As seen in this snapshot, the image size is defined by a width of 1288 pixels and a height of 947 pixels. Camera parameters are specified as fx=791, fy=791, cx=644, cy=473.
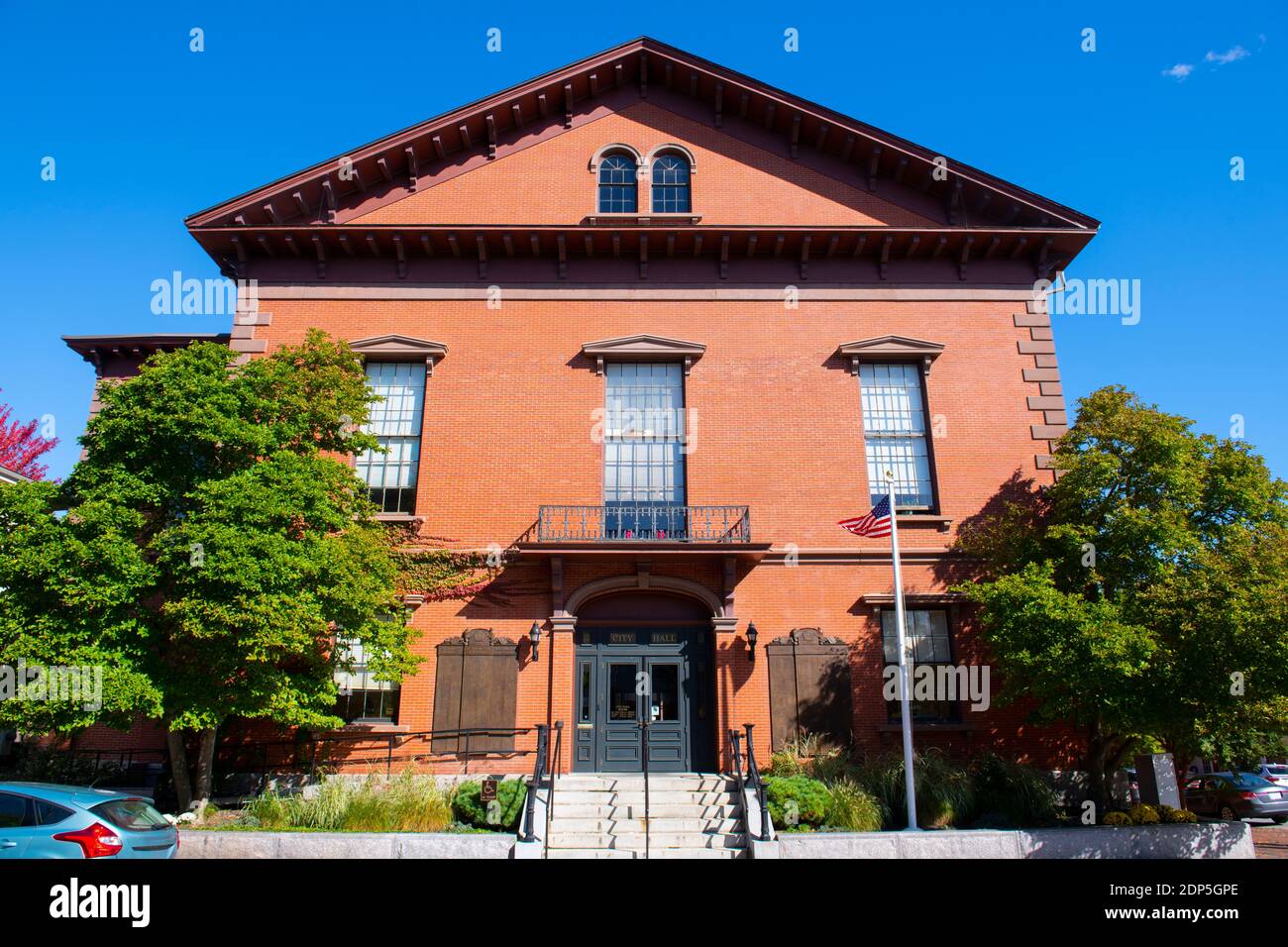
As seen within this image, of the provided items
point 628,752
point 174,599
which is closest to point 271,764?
point 174,599

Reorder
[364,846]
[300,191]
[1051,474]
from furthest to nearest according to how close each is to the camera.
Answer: [300,191]
[1051,474]
[364,846]

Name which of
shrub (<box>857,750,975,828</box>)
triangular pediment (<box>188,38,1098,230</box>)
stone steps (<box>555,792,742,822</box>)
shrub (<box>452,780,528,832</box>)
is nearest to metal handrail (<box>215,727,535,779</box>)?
shrub (<box>452,780,528,832</box>)

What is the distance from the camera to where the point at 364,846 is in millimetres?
10812

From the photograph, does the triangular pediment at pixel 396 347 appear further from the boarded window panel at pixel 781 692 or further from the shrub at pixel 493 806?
the boarded window panel at pixel 781 692

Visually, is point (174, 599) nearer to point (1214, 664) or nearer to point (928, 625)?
point (928, 625)

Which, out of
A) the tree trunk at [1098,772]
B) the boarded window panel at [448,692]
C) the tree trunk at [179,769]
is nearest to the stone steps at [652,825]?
the boarded window panel at [448,692]

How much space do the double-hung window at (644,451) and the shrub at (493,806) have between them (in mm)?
5056

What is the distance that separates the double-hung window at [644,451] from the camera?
52.0ft

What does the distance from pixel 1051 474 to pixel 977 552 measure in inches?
104

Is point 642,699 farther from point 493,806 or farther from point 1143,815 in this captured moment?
point 1143,815

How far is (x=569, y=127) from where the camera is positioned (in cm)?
1894

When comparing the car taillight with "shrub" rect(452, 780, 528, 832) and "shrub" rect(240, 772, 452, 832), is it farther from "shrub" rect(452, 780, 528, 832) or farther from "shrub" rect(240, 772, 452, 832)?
"shrub" rect(452, 780, 528, 832)

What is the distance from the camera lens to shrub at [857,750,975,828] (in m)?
12.6

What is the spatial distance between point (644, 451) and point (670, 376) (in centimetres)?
182
